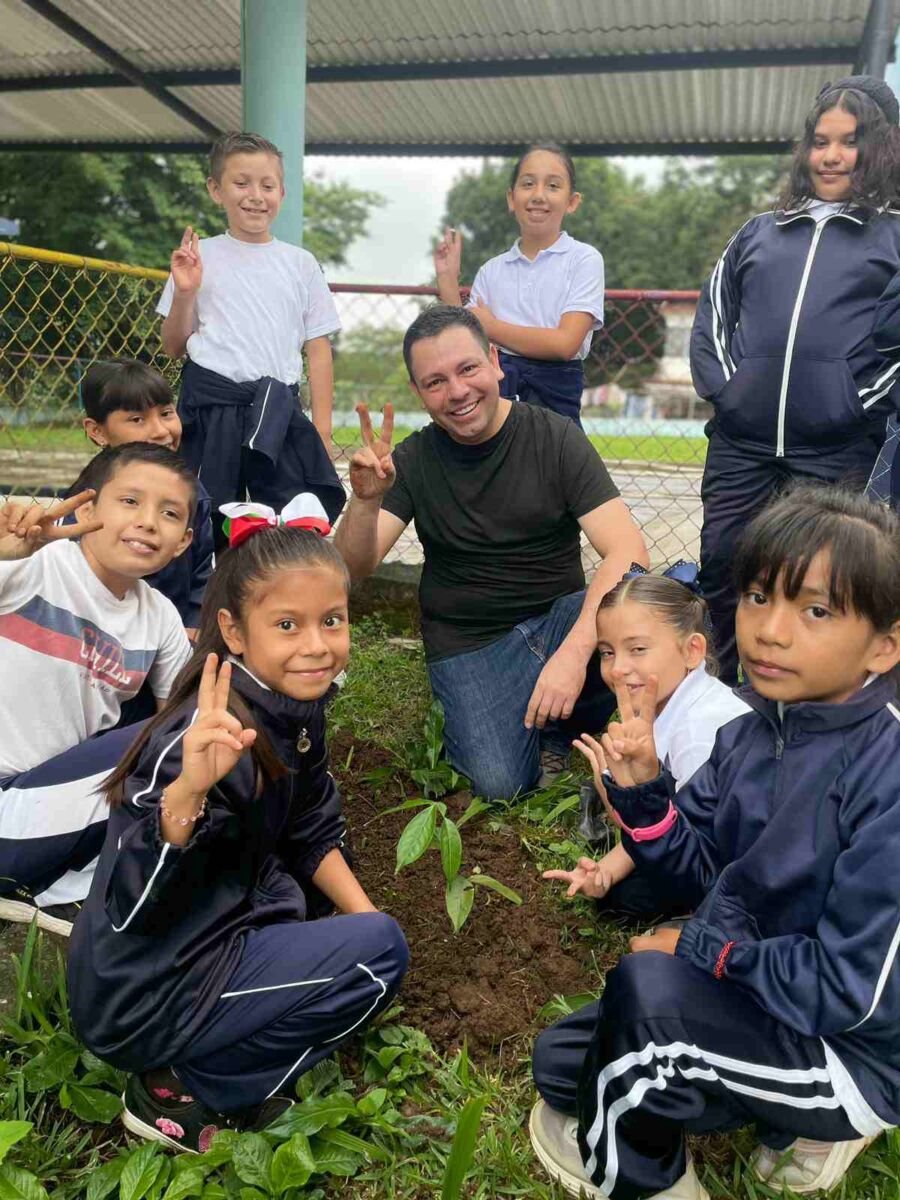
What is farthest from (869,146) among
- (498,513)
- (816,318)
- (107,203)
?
(107,203)

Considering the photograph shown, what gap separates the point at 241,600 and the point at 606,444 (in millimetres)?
7903

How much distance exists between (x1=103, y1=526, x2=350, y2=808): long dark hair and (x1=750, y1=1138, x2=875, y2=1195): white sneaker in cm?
100

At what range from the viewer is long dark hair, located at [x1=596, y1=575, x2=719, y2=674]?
229 cm

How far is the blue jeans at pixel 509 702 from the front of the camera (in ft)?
9.43

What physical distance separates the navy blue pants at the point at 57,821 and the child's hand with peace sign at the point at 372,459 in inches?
34.1

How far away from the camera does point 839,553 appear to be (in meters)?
1.47

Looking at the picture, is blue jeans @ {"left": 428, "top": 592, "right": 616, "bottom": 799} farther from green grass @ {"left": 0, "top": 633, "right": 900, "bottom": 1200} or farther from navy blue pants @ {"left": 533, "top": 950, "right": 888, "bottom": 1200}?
navy blue pants @ {"left": 533, "top": 950, "right": 888, "bottom": 1200}

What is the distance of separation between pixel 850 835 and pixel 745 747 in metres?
0.26

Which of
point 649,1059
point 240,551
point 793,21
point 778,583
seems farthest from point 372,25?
point 649,1059

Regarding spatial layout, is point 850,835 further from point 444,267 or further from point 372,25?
point 372,25

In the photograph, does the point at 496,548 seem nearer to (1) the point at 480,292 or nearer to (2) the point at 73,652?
(1) the point at 480,292

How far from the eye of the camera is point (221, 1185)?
1578 millimetres

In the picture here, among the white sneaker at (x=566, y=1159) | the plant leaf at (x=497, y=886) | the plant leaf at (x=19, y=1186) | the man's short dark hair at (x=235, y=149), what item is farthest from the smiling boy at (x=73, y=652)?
the man's short dark hair at (x=235, y=149)

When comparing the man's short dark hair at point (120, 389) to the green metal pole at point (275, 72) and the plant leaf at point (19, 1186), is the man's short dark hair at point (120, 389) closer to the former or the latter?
the green metal pole at point (275, 72)
